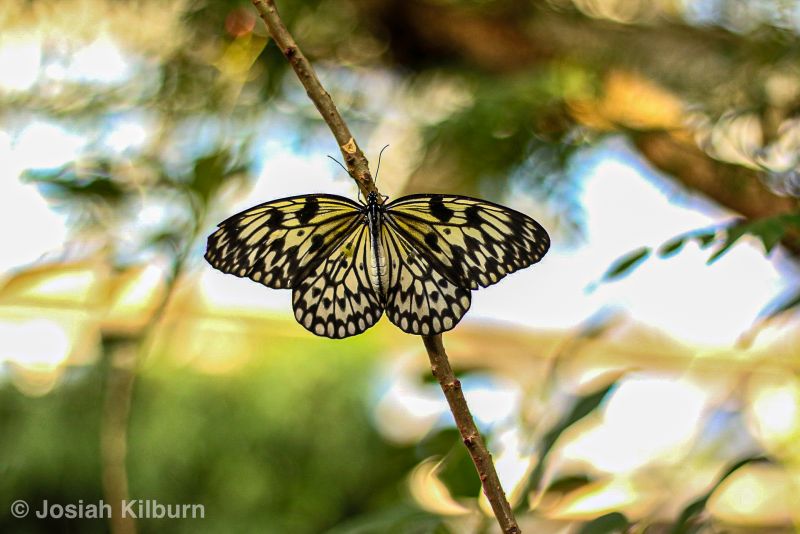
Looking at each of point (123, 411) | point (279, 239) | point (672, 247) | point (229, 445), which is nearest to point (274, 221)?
point (279, 239)

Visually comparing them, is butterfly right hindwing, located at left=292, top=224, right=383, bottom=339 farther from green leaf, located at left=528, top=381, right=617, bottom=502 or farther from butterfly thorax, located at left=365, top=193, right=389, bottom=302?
green leaf, located at left=528, top=381, right=617, bottom=502

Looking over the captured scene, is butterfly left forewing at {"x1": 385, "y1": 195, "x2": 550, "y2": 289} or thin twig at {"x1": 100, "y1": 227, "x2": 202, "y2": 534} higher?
thin twig at {"x1": 100, "y1": 227, "x2": 202, "y2": 534}

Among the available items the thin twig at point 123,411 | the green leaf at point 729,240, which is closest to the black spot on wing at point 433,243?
the green leaf at point 729,240

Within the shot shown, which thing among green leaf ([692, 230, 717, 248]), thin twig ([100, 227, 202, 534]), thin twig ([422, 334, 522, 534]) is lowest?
thin twig ([422, 334, 522, 534])

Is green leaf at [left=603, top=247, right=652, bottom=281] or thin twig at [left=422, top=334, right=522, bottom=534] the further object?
green leaf at [left=603, top=247, right=652, bottom=281]

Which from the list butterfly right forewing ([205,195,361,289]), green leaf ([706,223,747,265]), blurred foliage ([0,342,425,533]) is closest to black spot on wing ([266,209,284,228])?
butterfly right forewing ([205,195,361,289])

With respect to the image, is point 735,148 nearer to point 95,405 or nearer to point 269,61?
point 269,61

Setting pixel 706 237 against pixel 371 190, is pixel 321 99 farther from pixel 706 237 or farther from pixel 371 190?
pixel 706 237
